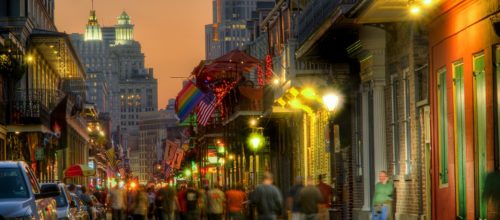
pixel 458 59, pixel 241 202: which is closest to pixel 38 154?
pixel 241 202

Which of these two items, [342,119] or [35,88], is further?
[35,88]

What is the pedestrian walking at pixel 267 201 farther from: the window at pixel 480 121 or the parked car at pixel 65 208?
the window at pixel 480 121

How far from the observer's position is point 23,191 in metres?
19.0

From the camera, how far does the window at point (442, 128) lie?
20703 millimetres

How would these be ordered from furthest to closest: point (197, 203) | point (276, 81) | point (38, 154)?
point (38, 154)
point (276, 81)
point (197, 203)

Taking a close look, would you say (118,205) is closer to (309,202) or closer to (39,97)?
(309,202)

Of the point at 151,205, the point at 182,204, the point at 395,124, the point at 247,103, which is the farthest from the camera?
the point at 247,103

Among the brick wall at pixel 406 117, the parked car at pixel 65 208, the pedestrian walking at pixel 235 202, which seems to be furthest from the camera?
the pedestrian walking at pixel 235 202

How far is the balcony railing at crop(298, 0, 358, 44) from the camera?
26.9 m

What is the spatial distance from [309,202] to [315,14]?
7.46 meters

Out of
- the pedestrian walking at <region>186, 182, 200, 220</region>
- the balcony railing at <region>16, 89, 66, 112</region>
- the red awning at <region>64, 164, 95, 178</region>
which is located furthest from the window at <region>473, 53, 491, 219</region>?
the red awning at <region>64, 164, 95, 178</region>

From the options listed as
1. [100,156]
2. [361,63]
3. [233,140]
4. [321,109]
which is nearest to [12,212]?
[361,63]

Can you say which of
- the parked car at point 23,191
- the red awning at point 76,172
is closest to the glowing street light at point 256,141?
the red awning at point 76,172

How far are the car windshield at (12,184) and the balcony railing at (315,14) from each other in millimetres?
8007
